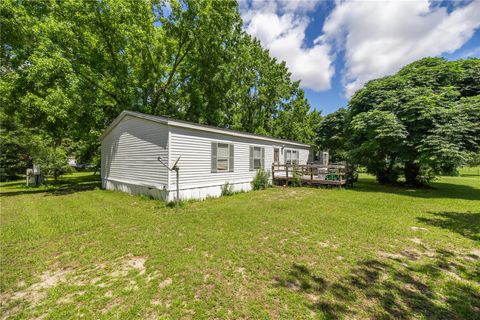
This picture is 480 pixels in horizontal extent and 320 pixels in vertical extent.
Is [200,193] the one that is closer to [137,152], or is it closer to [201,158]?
[201,158]

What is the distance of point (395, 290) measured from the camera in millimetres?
2885

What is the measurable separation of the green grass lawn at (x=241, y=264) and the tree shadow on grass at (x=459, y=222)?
0.03 metres

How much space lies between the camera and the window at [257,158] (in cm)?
1205

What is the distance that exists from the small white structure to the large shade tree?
20.8 ft

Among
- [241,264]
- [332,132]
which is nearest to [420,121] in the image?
[332,132]

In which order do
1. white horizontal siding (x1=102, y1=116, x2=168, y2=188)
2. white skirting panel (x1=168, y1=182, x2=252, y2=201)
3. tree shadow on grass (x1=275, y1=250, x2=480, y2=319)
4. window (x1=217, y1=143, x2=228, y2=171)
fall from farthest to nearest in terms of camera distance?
window (x1=217, y1=143, x2=228, y2=171) < white horizontal siding (x1=102, y1=116, x2=168, y2=188) < white skirting panel (x1=168, y1=182, x2=252, y2=201) < tree shadow on grass (x1=275, y1=250, x2=480, y2=319)

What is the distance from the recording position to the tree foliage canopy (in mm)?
11375

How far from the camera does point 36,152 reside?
1321cm

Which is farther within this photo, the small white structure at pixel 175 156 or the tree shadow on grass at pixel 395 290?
the small white structure at pixel 175 156

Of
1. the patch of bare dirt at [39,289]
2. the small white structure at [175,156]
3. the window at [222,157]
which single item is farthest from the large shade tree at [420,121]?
the patch of bare dirt at [39,289]

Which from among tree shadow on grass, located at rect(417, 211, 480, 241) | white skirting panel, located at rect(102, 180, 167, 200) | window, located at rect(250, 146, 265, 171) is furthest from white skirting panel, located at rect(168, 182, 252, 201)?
tree shadow on grass, located at rect(417, 211, 480, 241)

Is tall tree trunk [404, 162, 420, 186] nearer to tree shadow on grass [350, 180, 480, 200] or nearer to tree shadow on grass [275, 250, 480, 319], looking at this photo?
Answer: tree shadow on grass [350, 180, 480, 200]

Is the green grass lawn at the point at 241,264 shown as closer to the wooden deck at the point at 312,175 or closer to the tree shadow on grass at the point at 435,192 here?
the tree shadow on grass at the point at 435,192

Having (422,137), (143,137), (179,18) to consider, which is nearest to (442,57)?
(422,137)
